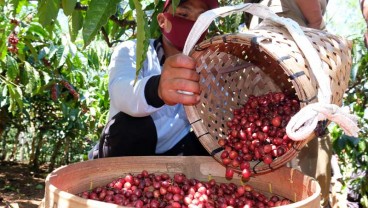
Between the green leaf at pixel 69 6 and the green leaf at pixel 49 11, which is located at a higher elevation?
the green leaf at pixel 69 6

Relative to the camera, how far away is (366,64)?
280 centimetres

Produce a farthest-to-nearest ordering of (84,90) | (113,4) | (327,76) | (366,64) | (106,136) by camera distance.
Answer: (84,90), (366,64), (106,136), (327,76), (113,4)

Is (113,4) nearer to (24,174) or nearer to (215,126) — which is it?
(215,126)

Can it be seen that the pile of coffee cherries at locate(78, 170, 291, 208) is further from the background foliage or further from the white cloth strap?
the background foliage

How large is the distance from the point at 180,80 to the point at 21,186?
130 inches

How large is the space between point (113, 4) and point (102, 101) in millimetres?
3138

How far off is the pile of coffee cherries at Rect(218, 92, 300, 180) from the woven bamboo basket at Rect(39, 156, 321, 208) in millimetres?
106

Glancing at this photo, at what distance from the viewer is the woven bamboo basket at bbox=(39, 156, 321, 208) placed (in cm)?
125

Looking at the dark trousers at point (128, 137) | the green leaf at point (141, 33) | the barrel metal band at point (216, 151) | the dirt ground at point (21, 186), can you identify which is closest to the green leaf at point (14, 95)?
the dirt ground at point (21, 186)

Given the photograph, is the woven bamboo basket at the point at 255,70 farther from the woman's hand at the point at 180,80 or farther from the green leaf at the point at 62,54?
the green leaf at the point at 62,54

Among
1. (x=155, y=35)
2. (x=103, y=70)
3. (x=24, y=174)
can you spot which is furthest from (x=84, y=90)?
(x=155, y=35)

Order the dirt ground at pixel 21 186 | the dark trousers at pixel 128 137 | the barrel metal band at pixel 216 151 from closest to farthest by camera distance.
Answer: the barrel metal band at pixel 216 151 < the dark trousers at pixel 128 137 < the dirt ground at pixel 21 186

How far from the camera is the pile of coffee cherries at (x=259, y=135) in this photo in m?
1.27

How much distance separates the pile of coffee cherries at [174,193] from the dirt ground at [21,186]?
79.0 inches
